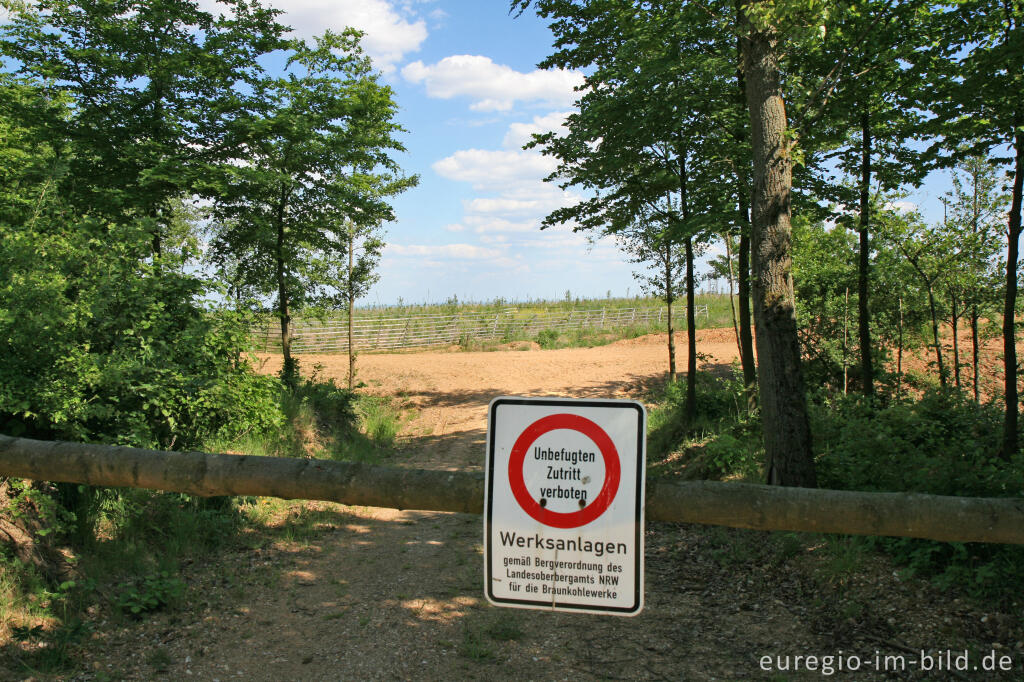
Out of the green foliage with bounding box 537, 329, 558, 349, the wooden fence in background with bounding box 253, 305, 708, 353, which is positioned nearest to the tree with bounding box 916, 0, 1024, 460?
the green foliage with bounding box 537, 329, 558, 349

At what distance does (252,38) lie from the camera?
13.5m

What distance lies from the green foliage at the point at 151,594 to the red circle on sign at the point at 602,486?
5.47 m

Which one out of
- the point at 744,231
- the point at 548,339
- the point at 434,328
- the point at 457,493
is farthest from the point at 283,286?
the point at 434,328

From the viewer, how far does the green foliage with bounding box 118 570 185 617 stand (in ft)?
18.6

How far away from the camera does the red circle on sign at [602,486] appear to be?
1.79 metres

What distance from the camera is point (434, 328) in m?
34.5

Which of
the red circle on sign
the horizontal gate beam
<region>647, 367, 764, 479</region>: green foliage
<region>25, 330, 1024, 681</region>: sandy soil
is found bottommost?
<region>25, 330, 1024, 681</region>: sandy soil

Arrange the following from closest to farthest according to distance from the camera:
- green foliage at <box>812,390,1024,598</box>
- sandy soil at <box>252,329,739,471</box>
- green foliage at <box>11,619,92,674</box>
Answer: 1. green foliage at <box>11,619,92,674</box>
2. green foliage at <box>812,390,1024,598</box>
3. sandy soil at <box>252,329,739,471</box>

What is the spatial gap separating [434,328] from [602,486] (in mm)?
33016

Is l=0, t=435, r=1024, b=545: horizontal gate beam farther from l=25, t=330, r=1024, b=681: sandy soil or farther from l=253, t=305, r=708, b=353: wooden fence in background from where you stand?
l=253, t=305, r=708, b=353: wooden fence in background

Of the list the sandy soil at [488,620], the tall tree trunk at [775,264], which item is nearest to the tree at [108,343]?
the sandy soil at [488,620]

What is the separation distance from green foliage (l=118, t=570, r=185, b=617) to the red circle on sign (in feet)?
17.9

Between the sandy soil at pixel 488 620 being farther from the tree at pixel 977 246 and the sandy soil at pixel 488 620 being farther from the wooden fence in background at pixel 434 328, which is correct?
the wooden fence in background at pixel 434 328

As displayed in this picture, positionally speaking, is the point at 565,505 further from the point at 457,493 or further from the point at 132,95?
the point at 132,95
